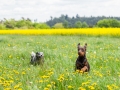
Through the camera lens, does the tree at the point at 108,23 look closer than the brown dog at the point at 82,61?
No

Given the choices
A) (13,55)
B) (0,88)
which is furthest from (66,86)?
(13,55)

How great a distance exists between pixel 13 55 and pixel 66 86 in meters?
4.46

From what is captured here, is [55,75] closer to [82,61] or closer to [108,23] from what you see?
[82,61]

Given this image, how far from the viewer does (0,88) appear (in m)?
4.46

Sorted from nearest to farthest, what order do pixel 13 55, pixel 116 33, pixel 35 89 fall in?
pixel 35 89
pixel 13 55
pixel 116 33

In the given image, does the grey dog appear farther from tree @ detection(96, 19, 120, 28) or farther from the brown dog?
tree @ detection(96, 19, 120, 28)

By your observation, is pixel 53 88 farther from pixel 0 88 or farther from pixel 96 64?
pixel 96 64

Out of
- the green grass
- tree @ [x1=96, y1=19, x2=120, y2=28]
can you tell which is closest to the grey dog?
the green grass

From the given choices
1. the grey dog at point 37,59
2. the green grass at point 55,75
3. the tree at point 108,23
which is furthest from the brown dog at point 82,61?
the tree at point 108,23

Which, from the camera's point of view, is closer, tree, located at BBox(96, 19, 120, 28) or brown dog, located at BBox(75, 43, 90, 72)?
brown dog, located at BBox(75, 43, 90, 72)

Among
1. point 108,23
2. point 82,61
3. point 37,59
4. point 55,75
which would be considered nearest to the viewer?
point 55,75

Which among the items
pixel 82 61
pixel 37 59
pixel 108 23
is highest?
pixel 82 61

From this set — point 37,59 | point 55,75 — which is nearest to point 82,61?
point 55,75

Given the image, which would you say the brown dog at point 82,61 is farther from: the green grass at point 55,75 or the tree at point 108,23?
the tree at point 108,23
